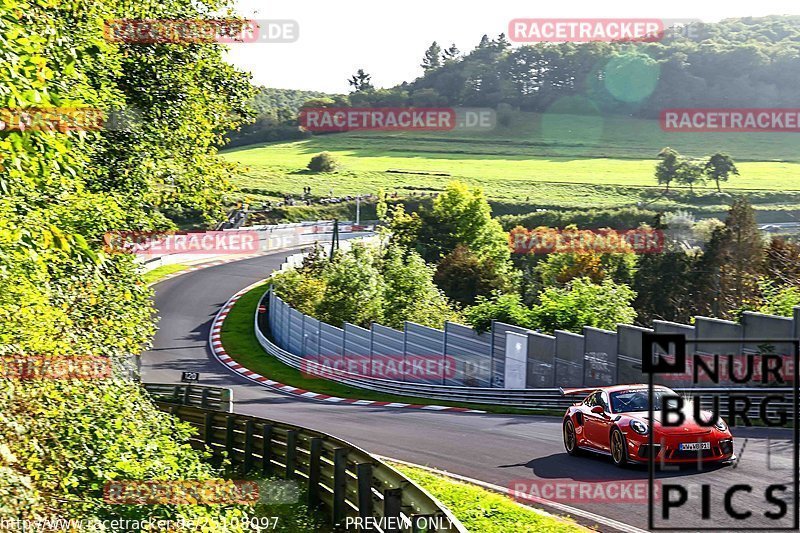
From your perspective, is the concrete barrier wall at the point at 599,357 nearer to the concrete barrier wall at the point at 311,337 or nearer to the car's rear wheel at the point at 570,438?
the car's rear wheel at the point at 570,438

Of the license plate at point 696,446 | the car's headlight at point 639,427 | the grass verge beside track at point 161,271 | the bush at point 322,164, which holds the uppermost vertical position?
the bush at point 322,164

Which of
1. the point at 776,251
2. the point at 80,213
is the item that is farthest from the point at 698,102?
the point at 80,213

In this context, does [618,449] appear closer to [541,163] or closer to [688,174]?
[688,174]

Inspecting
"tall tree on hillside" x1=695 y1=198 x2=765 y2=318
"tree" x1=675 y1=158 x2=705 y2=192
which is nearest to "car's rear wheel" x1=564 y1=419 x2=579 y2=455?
"tall tree on hillside" x1=695 y1=198 x2=765 y2=318

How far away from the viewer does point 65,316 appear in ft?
41.0

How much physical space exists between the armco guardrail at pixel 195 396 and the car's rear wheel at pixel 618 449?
1034cm

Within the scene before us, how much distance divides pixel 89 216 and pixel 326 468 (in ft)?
17.5

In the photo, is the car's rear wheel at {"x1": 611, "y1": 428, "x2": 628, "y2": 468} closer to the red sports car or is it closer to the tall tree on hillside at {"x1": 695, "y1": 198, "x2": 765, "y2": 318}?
the red sports car

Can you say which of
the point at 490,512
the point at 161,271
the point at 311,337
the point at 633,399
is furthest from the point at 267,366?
the point at 161,271

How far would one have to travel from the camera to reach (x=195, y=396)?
24.5 metres

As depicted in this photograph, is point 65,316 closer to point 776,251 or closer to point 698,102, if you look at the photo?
point 776,251

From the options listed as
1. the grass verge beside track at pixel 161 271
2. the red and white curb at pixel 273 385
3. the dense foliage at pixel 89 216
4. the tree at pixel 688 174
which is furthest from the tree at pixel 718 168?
the dense foliage at pixel 89 216

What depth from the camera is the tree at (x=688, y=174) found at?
401ft

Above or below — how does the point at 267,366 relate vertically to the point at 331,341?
below
